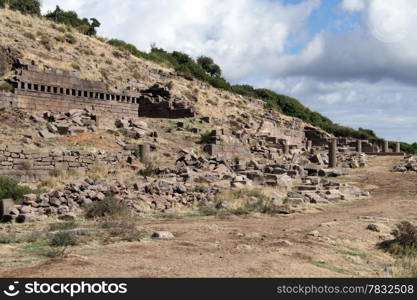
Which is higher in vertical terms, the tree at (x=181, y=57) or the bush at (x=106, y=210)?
the tree at (x=181, y=57)

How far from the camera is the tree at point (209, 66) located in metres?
69.8

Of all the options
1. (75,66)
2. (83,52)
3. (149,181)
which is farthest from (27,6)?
(149,181)

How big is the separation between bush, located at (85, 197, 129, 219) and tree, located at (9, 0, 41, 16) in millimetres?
39737

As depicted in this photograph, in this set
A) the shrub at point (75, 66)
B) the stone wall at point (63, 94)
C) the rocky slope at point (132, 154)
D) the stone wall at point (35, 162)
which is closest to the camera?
the rocky slope at point (132, 154)

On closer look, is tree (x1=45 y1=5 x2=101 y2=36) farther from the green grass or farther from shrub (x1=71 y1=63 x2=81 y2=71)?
the green grass

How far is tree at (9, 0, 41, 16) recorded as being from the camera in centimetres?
4816

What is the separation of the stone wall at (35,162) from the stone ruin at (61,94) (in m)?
7.30

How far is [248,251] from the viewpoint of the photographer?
949 centimetres

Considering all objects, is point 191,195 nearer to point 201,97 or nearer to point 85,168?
point 85,168

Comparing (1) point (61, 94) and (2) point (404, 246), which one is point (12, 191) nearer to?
(2) point (404, 246)

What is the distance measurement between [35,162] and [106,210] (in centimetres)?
624

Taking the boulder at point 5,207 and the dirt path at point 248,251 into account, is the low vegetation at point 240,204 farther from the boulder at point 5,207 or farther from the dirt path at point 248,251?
the boulder at point 5,207

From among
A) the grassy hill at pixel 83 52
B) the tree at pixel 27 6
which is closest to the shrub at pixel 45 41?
the grassy hill at pixel 83 52

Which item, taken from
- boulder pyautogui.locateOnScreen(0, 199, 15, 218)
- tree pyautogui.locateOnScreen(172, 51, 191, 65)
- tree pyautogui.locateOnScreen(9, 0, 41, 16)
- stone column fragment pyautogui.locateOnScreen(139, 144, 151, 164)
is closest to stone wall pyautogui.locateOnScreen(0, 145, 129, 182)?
stone column fragment pyautogui.locateOnScreen(139, 144, 151, 164)
